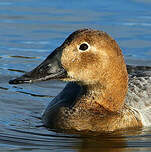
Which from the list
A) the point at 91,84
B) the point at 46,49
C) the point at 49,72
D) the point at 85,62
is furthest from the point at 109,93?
the point at 46,49

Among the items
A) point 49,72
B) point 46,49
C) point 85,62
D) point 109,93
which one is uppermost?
point 46,49

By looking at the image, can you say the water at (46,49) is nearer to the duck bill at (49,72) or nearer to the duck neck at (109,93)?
the duck neck at (109,93)

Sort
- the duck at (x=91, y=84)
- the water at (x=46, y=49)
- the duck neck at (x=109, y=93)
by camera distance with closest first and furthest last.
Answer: the water at (x=46, y=49)
the duck at (x=91, y=84)
the duck neck at (x=109, y=93)

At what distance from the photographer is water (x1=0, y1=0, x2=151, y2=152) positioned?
10.4m

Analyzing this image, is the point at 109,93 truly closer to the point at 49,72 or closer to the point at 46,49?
the point at 49,72

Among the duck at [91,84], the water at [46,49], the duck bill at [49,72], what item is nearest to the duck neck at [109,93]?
the duck at [91,84]

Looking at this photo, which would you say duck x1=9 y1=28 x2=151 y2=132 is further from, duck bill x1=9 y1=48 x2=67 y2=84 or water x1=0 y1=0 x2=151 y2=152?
water x1=0 y1=0 x2=151 y2=152

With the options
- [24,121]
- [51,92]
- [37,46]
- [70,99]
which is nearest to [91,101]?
[70,99]

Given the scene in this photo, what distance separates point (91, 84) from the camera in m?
10.8

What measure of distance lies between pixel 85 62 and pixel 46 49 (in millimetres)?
4884

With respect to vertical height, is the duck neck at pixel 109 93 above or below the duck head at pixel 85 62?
below

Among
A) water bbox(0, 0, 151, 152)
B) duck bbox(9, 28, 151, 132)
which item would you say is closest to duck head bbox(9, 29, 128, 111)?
duck bbox(9, 28, 151, 132)

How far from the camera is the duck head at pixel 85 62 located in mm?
10531

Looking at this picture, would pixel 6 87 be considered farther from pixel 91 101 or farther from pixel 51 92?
pixel 91 101
